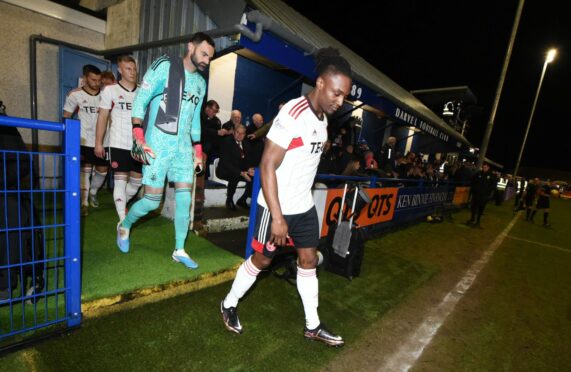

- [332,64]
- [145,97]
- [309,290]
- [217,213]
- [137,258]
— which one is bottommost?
[137,258]

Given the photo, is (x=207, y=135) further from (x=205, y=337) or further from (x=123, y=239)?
(x=205, y=337)

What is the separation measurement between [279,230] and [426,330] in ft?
7.19

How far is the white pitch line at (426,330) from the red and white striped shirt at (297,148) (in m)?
1.57

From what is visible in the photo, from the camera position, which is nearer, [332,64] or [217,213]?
[332,64]

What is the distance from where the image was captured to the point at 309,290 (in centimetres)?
250

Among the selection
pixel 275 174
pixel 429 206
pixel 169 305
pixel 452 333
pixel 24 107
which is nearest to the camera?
pixel 275 174

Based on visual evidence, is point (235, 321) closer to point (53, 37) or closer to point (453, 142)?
point (53, 37)

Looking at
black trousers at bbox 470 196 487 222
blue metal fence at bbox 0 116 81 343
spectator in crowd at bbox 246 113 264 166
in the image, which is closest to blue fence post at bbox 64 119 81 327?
blue metal fence at bbox 0 116 81 343

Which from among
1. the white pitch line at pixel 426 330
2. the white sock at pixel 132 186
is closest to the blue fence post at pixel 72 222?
the white sock at pixel 132 186

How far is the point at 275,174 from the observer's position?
206cm

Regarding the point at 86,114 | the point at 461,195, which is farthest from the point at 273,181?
the point at 461,195

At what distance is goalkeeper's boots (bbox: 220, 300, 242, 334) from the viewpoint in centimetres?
249

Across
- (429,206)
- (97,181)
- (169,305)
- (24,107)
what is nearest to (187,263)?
(169,305)

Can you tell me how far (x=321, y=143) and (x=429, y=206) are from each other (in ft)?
26.4
